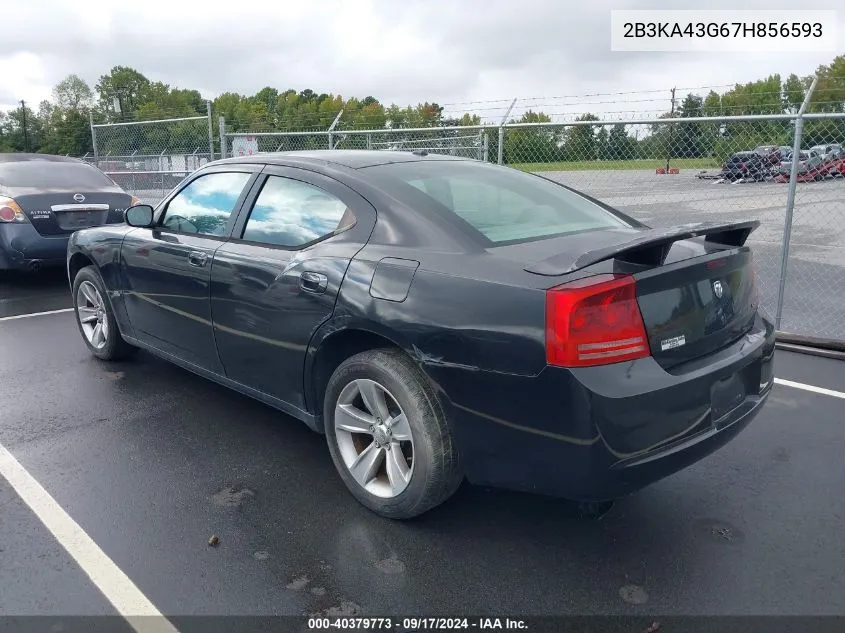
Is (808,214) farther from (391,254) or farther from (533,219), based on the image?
(391,254)

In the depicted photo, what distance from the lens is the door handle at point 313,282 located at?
10.2ft

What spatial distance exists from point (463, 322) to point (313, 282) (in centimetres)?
84

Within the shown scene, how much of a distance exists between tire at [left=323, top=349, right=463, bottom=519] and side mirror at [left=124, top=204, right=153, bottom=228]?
198 centimetres

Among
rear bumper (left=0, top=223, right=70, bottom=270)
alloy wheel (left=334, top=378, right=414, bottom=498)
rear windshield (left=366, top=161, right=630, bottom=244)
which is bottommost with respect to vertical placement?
alloy wheel (left=334, top=378, right=414, bottom=498)

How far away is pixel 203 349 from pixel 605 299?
94.3 inches

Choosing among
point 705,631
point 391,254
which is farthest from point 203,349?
point 705,631

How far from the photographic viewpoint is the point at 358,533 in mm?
2965

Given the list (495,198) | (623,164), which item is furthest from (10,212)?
(623,164)

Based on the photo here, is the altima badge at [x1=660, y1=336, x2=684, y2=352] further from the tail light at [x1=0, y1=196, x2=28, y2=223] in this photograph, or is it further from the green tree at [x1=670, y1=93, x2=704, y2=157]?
the tail light at [x1=0, y1=196, x2=28, y2=223]

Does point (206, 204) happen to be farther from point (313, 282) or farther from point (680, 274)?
point (680, 274)

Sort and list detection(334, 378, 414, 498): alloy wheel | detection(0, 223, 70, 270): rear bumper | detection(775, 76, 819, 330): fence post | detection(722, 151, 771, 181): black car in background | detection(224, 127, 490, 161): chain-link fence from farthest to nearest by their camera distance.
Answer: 1. detection(224, 127, 490, 161): chain-link fence
2. detection(0, 223, 70, 270): rear bumper
3. detection(722, 151, 771, 181): black car in background
4. detection(775, 76, 819, 330): fence post
5. detection(334, 378, 414, 498): alloy wheel

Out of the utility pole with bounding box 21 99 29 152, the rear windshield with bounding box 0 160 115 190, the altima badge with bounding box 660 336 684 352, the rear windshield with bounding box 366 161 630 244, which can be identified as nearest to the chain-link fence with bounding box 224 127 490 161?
the rear windshield with bounding box 0 160 115 190

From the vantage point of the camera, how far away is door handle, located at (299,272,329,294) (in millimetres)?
3102

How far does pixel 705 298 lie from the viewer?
272cm
